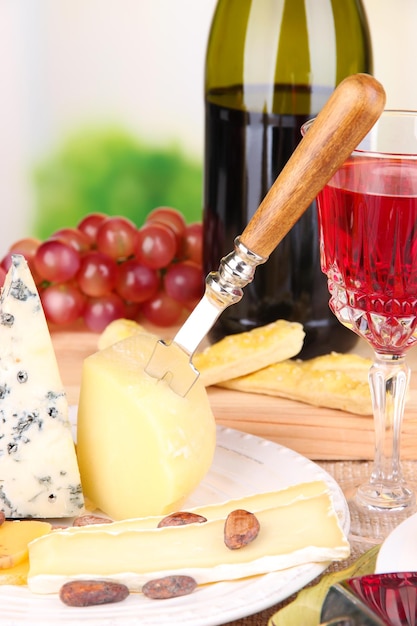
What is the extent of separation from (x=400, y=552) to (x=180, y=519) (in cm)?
21

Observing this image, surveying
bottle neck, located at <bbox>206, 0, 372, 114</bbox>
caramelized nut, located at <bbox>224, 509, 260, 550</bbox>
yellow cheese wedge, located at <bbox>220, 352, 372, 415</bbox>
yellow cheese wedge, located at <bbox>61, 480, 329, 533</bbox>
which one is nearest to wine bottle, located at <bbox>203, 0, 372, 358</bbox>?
bottle neck, located at <bbox>206, 0, 372, 114</bbox>

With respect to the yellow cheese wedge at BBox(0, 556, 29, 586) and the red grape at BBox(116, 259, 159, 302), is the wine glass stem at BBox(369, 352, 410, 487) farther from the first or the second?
the red grape at BBox(116, 259, 159, 302)

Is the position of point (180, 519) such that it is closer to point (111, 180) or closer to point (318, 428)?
point (318, 428)

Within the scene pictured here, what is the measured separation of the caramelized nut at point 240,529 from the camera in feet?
2.77

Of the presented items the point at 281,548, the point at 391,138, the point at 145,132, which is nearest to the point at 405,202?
the point at 391,138

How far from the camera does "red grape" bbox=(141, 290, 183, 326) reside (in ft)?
5.02

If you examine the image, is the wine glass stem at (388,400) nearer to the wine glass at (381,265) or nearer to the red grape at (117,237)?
the wine glass at (381,265)

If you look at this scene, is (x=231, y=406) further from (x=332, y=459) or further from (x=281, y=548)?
(x=281, y=548)

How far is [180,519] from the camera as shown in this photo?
0.89 meters

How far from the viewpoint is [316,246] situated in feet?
4.42

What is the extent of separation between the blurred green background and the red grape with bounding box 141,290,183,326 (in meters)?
0.36

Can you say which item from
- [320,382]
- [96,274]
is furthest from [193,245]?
[320,382]

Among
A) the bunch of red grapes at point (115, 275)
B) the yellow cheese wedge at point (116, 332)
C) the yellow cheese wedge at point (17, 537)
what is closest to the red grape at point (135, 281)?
A: the bunch of red grapes at point (115, 275)

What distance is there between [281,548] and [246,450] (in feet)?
0.85
